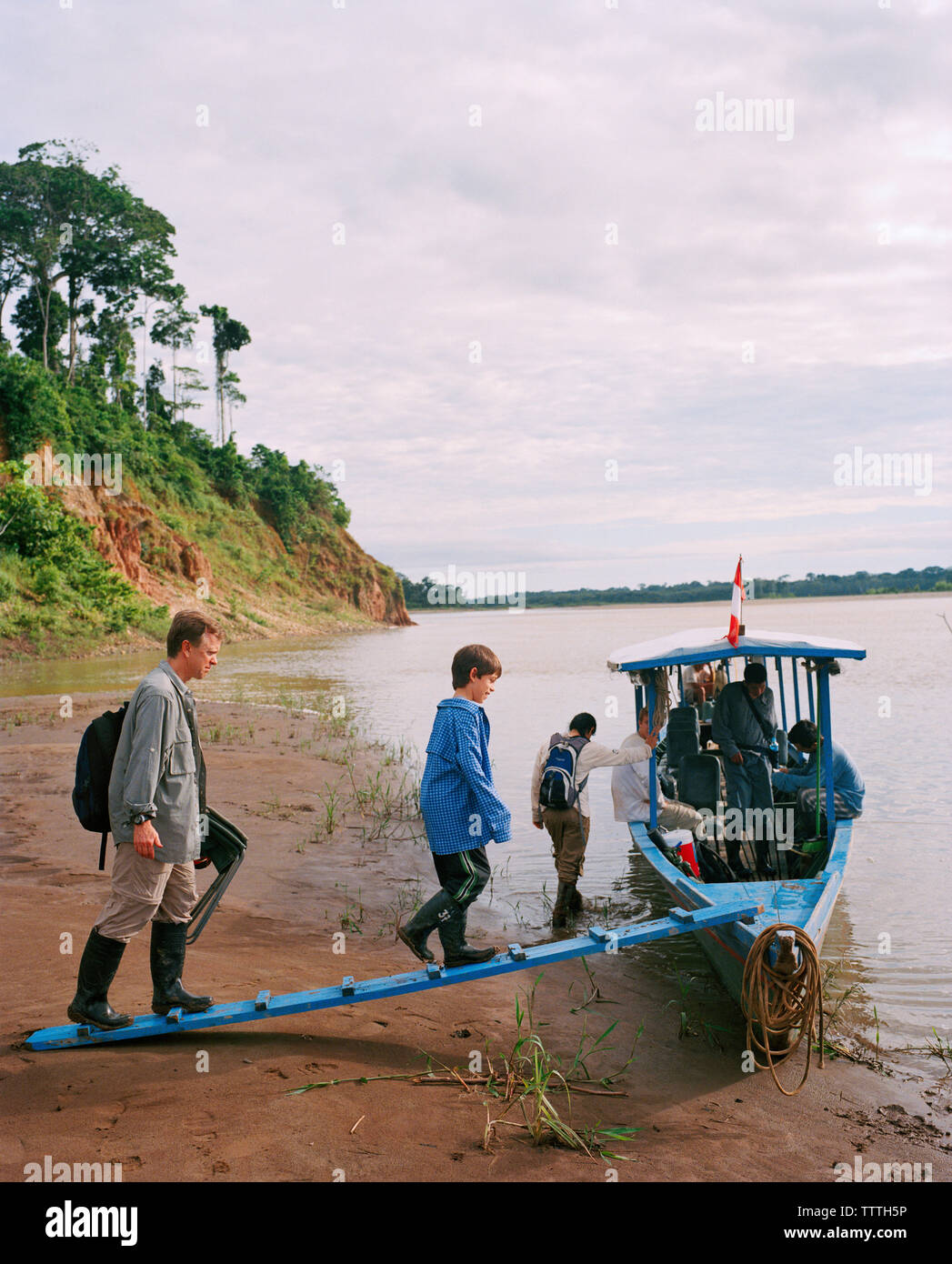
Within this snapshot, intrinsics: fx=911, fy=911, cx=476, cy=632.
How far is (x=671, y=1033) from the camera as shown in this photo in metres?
5.38

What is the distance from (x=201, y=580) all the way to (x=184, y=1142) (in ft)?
146

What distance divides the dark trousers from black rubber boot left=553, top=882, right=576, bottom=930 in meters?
2.80

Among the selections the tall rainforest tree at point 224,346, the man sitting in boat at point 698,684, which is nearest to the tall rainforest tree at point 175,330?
the tall rainforest tree at point 224,346

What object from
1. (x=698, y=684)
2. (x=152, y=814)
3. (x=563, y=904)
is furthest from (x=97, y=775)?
(x=698, y=684)

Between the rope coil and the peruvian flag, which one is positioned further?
the peruvian flag

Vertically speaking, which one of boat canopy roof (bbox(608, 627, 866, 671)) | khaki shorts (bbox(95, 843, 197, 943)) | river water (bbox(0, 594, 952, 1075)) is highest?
boat canopy roof (bbox(608, 627, 866, 671))

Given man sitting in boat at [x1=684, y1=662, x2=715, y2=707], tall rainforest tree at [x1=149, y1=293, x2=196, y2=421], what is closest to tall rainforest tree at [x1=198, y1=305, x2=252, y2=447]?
tall rainforest tree at [x1=149, y1=293, x2=196, y2=421]

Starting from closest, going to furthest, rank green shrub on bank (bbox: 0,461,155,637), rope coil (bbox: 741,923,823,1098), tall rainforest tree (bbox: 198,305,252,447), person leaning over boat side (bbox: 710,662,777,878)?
1. rope coil (bbox: 741,923,823,1098)
2. person leaning over boat side (bbox: 710,662,777,878)
3. green shrub on bank (bbox: 0,461,155,637)
4. tall rainforest tree (bbox: 198,305,252,447)

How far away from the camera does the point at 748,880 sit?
7.55 meters

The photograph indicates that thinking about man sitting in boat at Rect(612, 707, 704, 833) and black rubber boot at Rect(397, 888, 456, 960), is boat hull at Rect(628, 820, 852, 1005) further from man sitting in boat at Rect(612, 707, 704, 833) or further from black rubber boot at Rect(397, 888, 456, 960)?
black rubber boot at Rect(397, 888, 456, 960)

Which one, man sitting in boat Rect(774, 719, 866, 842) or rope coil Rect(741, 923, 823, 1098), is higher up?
man sitting in boat Rect(774, 719, 866, 842)

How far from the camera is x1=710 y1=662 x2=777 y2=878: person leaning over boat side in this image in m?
8.52

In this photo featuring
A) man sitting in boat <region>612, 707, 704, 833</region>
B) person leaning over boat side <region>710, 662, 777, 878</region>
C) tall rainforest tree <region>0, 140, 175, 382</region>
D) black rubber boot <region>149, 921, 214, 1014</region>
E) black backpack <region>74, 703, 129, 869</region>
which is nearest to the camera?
black backpack <region>74, 703, 129, 869</region>

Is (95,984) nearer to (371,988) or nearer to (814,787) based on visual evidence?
(371,988)
